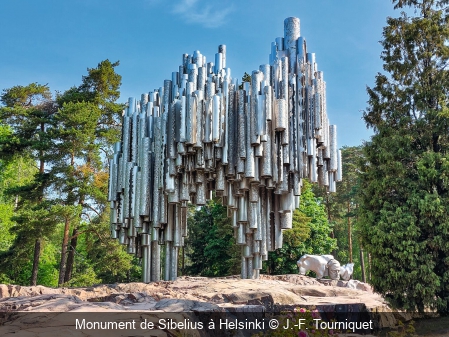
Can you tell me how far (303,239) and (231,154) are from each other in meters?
11.4

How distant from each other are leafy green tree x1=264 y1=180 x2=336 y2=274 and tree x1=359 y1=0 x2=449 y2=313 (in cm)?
898

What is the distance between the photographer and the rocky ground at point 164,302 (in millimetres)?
4918

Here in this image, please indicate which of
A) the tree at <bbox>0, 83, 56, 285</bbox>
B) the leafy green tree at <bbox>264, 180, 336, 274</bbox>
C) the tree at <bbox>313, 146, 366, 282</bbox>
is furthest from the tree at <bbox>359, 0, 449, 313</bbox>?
the tree at <bbox>313, 146, 366, 282</bbox>

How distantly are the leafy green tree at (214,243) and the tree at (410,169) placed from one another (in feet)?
32.5

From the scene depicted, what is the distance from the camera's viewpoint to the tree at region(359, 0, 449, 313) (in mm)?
9617

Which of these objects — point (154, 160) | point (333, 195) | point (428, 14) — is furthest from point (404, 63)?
point (333, 195)

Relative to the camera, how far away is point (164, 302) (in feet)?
19.6

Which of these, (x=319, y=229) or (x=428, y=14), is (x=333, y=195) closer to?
(x=319, y=229)

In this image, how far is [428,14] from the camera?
1159 cm

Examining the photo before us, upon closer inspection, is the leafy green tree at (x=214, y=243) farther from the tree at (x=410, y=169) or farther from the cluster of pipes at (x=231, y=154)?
the tree at (x=410, y=169)
